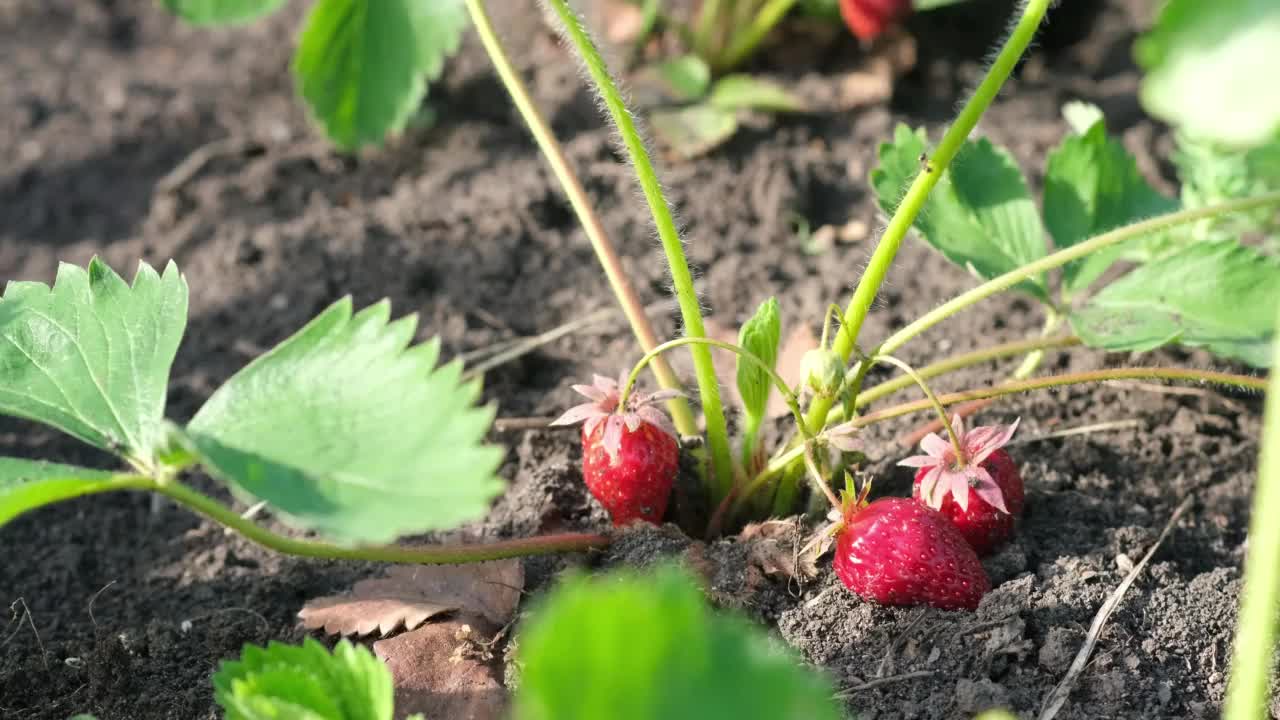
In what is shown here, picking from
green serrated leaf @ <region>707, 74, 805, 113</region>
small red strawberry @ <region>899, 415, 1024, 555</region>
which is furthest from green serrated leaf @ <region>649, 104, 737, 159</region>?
small red strawberry @ <region>899, 415, 1024, 555</region>

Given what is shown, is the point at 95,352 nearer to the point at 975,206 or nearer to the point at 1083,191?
the point at 975,206

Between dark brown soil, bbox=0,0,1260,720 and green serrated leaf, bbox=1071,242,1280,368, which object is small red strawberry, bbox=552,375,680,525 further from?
green serrated leaf, bbox=1071,242,1280,368

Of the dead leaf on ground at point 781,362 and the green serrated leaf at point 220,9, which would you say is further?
the green serrated leaf at point 220,9

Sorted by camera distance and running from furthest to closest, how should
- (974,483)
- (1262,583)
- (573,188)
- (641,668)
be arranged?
(573,188), (974,483), (1262,583), (641,668)

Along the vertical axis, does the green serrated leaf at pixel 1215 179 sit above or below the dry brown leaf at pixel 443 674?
above

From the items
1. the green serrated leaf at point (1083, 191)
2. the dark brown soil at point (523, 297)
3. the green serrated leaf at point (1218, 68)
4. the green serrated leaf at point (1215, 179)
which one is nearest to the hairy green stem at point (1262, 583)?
the green serrated leaf at point (1218, 68)

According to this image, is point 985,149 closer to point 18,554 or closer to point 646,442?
point 646,442

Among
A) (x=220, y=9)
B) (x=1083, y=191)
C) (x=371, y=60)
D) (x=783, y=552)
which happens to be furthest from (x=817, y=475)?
(x=220, y=9)

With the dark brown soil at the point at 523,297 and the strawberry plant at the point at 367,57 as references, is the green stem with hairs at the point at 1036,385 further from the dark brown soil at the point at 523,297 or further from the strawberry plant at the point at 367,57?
the strawberry plant at the point at 367,57

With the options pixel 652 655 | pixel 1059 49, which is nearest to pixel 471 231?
pixel 1059 49
